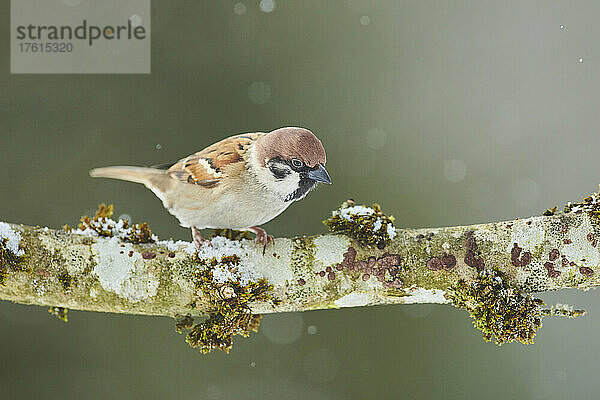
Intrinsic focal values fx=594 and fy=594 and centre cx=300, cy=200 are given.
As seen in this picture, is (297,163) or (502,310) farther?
(297,163)

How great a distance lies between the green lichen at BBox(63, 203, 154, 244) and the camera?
211cm

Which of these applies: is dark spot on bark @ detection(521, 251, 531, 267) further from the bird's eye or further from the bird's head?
the bird's eye

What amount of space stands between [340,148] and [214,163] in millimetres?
2569

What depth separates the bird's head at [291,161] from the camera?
213 centimetres

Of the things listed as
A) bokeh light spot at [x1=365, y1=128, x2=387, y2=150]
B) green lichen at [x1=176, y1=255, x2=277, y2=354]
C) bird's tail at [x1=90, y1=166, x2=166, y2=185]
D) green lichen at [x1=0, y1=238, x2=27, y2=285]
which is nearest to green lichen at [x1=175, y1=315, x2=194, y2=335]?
green lichen at [x1=176, y1=255, x2=277, y2=354]

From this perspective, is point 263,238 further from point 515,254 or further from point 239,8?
point 239,8

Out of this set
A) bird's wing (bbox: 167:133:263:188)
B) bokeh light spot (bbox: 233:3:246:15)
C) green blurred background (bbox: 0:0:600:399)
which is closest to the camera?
bird's wing (bbox: 167:133:263:188)

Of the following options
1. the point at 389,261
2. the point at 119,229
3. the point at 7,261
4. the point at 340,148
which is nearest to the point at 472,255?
the point at 389,261

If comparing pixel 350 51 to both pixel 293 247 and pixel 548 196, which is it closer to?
pixel 548 196

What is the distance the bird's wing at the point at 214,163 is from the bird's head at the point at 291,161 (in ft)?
0.38

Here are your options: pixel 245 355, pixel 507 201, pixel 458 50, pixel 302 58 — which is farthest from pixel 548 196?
pixel 245 355

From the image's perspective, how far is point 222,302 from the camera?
1971 millimetres

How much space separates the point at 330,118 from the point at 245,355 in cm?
200

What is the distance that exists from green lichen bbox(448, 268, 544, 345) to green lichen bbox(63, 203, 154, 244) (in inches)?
44.5
